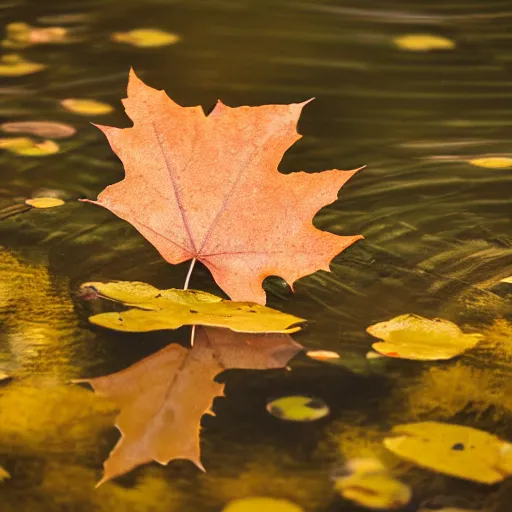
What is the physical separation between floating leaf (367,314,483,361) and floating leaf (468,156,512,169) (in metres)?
0.63

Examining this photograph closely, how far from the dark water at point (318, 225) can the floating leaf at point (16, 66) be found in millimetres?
39

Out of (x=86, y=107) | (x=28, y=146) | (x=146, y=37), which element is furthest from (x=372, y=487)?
(x=146, y=37)

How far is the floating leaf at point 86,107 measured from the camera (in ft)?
6.66

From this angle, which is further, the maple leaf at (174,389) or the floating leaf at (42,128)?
the floating leaf at (42,128)

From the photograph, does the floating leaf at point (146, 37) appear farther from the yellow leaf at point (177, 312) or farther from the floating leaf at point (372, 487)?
the floating leaf at point (372, 487)

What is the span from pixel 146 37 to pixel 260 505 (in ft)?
6.25

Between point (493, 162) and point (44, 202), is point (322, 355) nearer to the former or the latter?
point (44, 202)

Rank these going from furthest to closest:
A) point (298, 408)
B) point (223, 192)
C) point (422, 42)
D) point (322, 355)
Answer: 1. point (422, 42)
2. point (223, 192)
3. point (322, 355)
4. point (298, 408)

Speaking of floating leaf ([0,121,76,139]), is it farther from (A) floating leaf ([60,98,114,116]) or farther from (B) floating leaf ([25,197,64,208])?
(B) floating leaf ([25,197,64,208])

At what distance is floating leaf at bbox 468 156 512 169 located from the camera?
1.73 m

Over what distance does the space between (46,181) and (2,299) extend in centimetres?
48

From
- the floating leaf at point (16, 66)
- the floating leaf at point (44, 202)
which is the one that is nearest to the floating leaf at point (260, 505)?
the floating leaf at point (44, 202)

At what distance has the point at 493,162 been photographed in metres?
1.75

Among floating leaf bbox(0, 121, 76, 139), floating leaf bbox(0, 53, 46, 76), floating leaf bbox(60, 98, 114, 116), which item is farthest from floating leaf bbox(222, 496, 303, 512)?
floating leaf bbox(0, 53, 46, 76)
